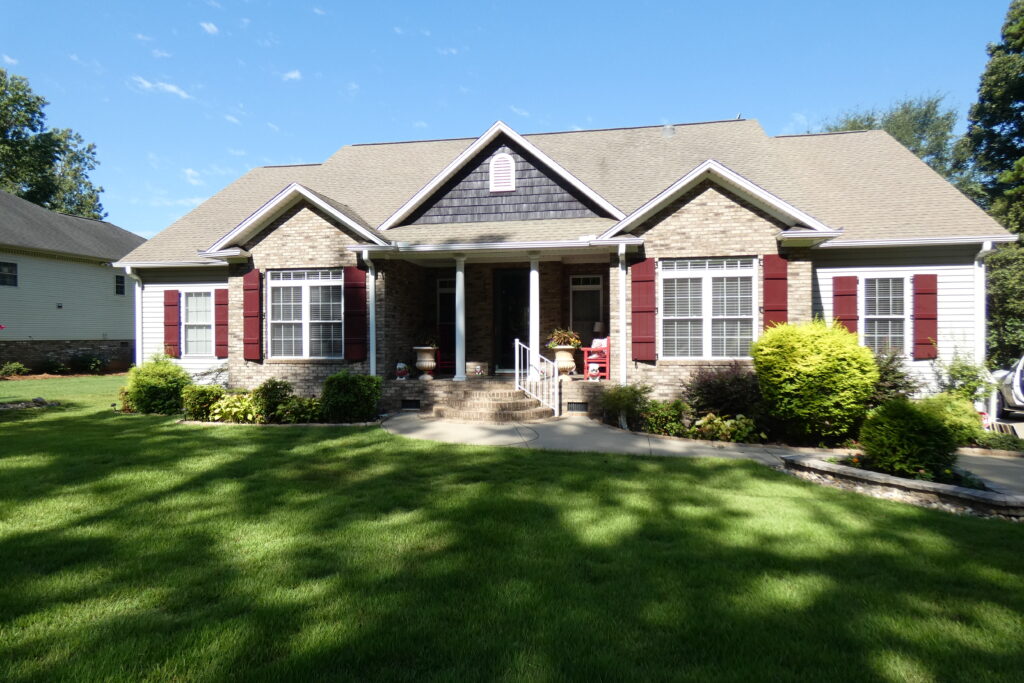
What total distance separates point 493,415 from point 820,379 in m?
5.59

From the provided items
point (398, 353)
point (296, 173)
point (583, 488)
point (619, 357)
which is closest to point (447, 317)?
point (398, 353)

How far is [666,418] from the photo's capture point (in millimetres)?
9680

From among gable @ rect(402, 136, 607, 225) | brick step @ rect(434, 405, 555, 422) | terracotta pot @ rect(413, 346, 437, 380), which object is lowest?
brick step @ rect(434, 405, 555, 422)

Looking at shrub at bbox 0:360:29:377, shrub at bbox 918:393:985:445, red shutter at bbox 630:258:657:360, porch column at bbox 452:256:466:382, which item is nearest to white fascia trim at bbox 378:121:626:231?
red shutter at bbox 630:258:657:360

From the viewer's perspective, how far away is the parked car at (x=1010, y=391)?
11.5 metres

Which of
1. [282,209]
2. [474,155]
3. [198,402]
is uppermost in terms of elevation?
[474,155]

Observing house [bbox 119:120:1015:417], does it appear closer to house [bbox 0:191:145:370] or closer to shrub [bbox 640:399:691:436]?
shrub [bbox 640:399:691:436]

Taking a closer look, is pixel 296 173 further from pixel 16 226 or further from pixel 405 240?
pixel 16 226

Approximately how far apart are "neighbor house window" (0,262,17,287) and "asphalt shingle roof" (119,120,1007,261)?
1225 cm

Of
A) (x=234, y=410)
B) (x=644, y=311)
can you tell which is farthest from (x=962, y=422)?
(x=234, y=410)

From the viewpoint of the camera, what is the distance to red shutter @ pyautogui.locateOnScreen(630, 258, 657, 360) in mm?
11180

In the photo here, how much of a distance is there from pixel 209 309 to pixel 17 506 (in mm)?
10395

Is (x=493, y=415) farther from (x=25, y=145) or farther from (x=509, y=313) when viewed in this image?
(x=25, y=145)

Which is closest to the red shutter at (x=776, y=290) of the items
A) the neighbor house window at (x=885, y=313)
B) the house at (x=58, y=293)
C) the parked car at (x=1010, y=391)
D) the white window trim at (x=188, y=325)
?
the neighbor house window at (x=885, y=313)
